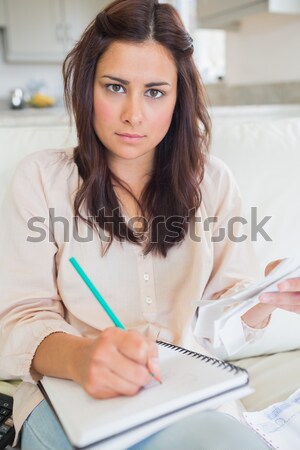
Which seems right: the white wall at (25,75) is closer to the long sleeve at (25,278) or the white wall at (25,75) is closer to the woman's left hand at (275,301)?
the long sleeve at (25,278)

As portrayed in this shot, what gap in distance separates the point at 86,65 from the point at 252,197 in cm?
52

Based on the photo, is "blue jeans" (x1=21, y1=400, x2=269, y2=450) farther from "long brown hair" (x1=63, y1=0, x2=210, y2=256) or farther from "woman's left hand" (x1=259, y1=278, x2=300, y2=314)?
"long brown hair" (x1=63, y1=0, x2=210, y2=256)

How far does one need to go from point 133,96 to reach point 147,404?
20.3 inches

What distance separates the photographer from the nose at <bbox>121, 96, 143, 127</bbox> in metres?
0.83

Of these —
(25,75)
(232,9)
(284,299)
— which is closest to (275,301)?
(284,299)

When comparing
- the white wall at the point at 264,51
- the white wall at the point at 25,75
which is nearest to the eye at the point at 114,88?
the white wall at the point at 264,51

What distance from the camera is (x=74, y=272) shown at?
87cm

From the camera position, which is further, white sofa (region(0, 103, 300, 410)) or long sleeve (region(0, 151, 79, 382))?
white sofa (region(0, 103, 300, 410))

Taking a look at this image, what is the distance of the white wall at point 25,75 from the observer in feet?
14.7

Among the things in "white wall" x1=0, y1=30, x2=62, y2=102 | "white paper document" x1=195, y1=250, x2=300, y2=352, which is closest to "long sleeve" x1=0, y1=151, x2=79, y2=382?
"white paper document" x1=195, y1=250, x2=300, y2=352

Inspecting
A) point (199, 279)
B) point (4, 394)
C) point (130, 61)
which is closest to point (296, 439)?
point (199, 279)

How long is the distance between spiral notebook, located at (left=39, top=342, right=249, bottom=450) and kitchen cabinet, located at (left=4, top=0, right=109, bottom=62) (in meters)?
4.10

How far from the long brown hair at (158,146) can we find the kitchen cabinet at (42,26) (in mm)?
3622

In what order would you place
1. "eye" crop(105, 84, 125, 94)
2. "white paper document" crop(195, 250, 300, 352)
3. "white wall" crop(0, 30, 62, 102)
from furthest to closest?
"white wall" crop(0, 30, 62, 102)
"eye" crop(105, 84, 125, 94)
"white paper document" crop(195, 250, 300, 352)
